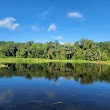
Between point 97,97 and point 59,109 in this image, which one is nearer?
point 59,109

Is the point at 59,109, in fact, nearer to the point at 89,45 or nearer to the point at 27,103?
the point at 27,103

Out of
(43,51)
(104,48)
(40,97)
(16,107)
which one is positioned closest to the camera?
(16,107)

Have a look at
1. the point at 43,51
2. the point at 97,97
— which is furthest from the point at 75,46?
the point at 97,97

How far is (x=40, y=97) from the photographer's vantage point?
73.5ft

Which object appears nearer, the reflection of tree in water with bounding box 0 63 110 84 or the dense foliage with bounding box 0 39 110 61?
the reflection of tree in water with bounding box 0 63 110 84

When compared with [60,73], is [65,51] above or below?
above

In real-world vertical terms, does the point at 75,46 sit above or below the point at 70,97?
above

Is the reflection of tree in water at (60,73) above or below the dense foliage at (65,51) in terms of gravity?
below

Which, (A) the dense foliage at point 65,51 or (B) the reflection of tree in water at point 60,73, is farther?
(A) the dense foliage at point 65,51

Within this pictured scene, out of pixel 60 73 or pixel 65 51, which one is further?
pixel 65 51

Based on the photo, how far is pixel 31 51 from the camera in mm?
129500

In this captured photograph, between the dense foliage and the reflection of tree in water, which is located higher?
the dense foliage

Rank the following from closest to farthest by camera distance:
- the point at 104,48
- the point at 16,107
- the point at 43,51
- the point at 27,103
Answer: the point at 16,107 < the point at 27,103 < the point at 43,51 < the point at 104,48

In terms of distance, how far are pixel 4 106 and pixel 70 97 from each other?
7.40m
